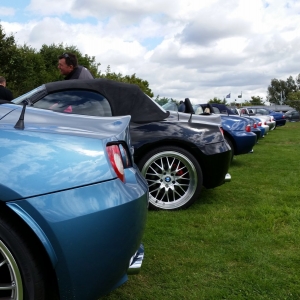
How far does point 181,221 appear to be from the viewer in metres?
4.30

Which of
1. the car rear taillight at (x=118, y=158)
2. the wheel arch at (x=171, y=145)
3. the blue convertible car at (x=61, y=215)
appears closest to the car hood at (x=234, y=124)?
the wheel arch at (x=171, y=145)

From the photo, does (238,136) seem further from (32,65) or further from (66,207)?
(32,65)

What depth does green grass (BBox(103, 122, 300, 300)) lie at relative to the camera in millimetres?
2775

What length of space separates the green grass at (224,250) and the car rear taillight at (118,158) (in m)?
0.91

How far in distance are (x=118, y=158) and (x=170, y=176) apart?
8.30 ft

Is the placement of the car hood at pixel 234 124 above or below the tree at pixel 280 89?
below

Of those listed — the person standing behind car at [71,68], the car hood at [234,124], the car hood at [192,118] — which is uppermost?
the person standing behind car at [71,68]

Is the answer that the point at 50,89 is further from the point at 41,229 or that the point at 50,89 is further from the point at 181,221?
the point at 41,229

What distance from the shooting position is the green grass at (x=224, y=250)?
9.11ft

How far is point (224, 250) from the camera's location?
3465mm

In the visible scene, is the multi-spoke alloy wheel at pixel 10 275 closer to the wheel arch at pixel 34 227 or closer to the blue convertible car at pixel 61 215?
the blue convertible car at pixel 61 215

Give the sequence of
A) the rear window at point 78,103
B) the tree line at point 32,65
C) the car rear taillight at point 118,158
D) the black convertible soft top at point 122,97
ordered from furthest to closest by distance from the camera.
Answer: the tree line at point 32,65 < the black convertible soft top at point 122,97 < the rear window at point 78,103 < the car rear taillight at point 118,158

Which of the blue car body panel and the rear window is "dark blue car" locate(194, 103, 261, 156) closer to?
the blue car body panel

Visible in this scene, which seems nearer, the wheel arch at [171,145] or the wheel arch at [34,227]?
the wheel arch at [34,227]
